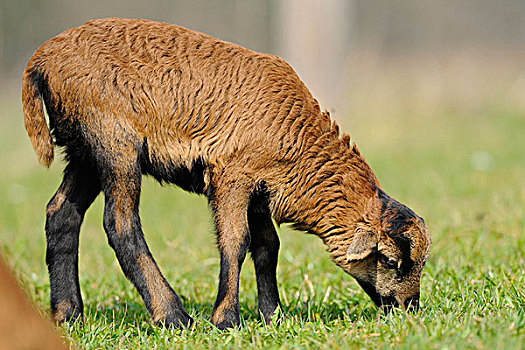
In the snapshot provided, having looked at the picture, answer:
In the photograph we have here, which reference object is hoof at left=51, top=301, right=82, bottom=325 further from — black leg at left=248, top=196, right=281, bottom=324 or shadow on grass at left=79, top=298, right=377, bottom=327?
black leg at left=248, top=196, right=281, bottom=324

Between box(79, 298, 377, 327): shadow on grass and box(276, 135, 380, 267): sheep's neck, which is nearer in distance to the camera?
box(276, 135, 380, 267): sheep's neck

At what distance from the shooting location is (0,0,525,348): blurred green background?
13.6 feet

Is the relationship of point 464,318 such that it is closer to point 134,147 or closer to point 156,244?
point 134,147

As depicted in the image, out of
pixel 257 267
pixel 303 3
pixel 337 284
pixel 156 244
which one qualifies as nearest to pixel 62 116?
pixel 257 267

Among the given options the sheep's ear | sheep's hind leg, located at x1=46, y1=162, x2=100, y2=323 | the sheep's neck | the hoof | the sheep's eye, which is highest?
the sheep's neck

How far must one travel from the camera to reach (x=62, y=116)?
430cm

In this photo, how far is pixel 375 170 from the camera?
11.1m

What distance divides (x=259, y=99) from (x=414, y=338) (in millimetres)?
1783

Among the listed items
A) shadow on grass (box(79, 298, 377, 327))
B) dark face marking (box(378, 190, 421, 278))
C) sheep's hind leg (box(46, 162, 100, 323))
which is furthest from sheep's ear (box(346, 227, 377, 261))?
sheep's hind leg (box(46, 162, 100, 323))

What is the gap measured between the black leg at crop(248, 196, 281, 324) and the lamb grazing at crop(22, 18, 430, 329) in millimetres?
290

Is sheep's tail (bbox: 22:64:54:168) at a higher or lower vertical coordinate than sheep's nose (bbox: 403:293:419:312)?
higher

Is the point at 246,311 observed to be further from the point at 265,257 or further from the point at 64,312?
the point at 64,312

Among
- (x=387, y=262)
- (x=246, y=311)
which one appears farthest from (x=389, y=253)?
(x=246, y=311)

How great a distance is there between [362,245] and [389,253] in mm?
182
